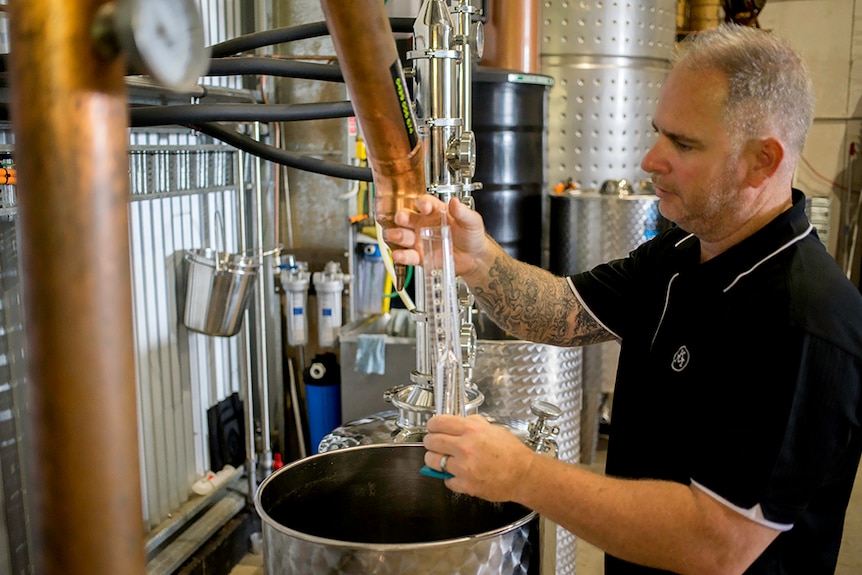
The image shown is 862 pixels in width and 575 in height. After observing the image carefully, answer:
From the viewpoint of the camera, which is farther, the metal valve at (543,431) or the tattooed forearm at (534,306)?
the tattooed forearm at (534,306)

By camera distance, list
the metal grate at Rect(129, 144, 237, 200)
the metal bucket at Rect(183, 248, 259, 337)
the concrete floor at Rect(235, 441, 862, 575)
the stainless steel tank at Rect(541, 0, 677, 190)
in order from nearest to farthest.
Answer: the metal grate at Rect(129, 144, 237, 200), the metal bucket at Rect(183, 248, 259, 337), the concrete floor at Rect(235, 441, 862, 575), the stainless steel tank at Rect(541, 0, 677, 190)

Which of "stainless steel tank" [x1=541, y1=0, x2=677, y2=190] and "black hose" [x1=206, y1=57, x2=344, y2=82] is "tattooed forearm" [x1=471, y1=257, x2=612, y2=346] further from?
"stainless steel tank" [x1=541, y1=0, x2=677, y2=190]

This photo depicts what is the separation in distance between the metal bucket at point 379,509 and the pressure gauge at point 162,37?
2.48 ft

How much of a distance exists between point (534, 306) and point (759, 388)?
0.61m

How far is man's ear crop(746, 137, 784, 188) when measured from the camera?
50.5 inches

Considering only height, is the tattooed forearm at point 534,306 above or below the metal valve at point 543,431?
above

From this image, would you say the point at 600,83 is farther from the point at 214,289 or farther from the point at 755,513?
the point at 755,513

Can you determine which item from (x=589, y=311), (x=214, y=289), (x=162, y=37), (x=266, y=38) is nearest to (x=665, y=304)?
(x=589, y=311)

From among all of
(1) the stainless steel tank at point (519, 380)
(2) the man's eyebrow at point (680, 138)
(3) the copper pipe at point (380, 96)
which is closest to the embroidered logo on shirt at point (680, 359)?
(2) the man's eyebrow at point (680, 138)

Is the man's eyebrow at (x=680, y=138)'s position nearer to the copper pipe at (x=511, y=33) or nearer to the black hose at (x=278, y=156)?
the black hose at (x=278, y=156)

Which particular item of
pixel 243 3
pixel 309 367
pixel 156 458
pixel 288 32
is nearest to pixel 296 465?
pixel 288 32

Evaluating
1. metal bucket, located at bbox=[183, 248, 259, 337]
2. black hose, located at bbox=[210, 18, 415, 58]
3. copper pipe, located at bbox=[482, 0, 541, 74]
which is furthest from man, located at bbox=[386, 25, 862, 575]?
copper pipe, located at bbox=[482, 0, 541, 74]

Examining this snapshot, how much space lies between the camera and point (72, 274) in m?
0.35

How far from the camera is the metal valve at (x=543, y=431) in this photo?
1.38 metres
